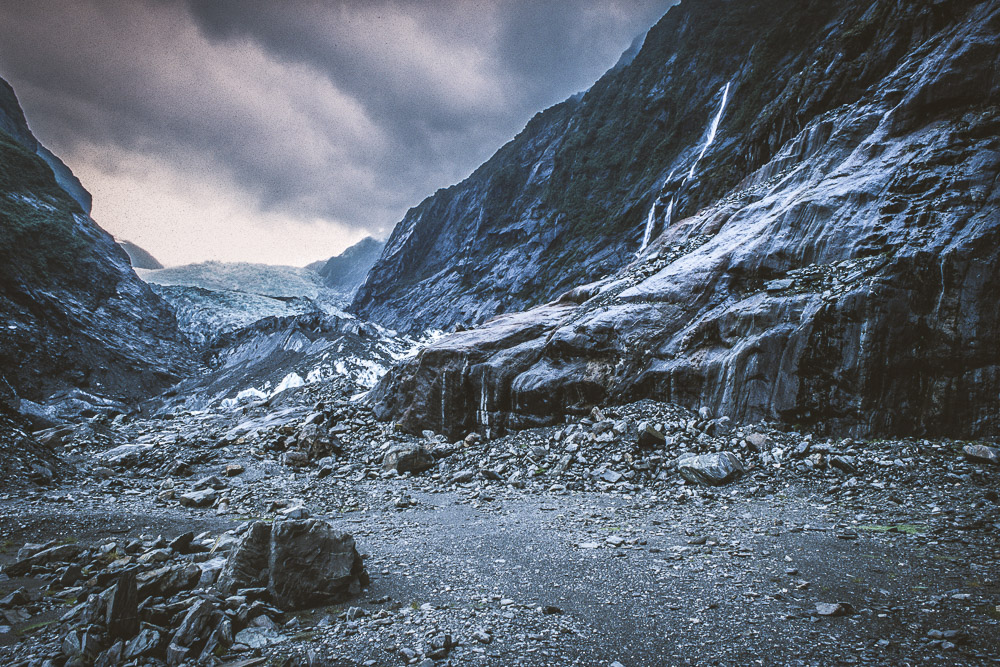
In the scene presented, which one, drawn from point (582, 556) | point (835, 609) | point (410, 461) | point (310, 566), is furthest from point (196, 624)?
point (410, 461)

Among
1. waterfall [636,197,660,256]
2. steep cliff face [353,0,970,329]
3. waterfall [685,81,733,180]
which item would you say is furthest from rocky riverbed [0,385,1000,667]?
waterfall [685,81,733,180]

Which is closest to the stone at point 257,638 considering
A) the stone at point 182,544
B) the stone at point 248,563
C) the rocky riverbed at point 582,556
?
the rocky riverbed at point 582,556

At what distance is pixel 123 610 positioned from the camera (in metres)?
4.17

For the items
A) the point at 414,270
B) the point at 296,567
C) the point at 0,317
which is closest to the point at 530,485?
the point at 296,567

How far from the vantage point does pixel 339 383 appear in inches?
1030

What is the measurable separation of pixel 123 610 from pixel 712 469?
31.5ft

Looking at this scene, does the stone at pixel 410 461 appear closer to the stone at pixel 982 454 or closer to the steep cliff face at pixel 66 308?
the stone at pixel 982 454

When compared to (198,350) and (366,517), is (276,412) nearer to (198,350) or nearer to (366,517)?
(366,517)

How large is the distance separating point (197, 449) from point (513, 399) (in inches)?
557

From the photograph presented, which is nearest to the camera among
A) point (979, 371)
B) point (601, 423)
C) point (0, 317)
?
point (979, 371)

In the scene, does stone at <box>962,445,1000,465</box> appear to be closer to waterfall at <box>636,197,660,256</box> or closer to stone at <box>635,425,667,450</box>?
stone at <box>635,425,667,450</box>

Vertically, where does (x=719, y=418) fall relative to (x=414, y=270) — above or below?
below

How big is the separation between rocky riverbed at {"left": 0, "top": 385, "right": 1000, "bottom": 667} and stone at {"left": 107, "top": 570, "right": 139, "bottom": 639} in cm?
8

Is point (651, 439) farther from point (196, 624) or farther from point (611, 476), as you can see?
point (196, 624)
